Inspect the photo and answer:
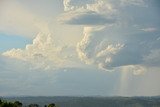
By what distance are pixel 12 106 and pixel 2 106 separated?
7130 mm

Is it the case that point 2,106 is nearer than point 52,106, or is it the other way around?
point 2,106

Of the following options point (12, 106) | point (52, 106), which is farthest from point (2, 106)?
point (52, 106)

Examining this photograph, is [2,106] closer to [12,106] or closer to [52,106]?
[12,106]

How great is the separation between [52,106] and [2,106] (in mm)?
32986

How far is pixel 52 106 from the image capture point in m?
176

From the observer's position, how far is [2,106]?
485ft

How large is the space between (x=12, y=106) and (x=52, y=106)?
25955mm

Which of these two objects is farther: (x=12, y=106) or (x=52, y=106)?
(x=52, y=106)

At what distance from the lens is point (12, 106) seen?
154 m
